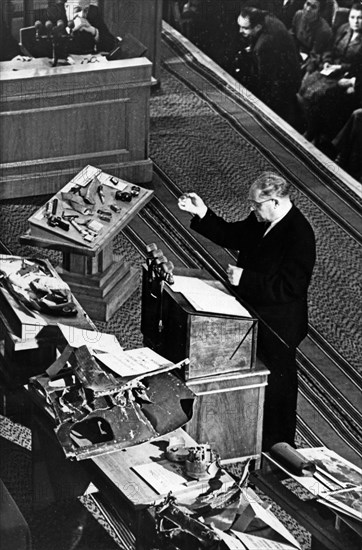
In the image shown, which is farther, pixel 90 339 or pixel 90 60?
pixel 90 60

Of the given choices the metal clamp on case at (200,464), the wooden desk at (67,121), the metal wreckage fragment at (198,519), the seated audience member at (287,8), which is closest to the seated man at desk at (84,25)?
the wooden desk at (67,121)

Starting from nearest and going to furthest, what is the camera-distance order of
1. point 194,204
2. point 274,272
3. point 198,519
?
point 198,519 → point 274,272 → point 194,204

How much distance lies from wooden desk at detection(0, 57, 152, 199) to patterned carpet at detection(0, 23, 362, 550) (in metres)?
0.16

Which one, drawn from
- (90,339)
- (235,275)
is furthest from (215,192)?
(90,339)

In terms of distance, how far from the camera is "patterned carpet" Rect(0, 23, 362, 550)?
8.42m

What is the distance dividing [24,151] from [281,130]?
145 centimetres

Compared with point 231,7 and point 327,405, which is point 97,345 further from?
point 231,7

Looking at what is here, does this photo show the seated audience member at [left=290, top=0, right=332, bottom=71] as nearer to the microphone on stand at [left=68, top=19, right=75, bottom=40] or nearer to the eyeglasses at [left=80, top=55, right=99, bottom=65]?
the eyeglasses at [left=80, top=55, right=99, bottom=65]

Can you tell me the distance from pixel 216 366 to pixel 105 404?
0.64 m

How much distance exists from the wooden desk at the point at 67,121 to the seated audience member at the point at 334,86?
35.9 inches

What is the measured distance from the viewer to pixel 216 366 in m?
7.21

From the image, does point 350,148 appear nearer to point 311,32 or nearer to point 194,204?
point 311,32

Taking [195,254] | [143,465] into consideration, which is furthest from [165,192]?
[143,465]

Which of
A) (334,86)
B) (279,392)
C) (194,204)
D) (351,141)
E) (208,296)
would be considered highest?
(334,86)
